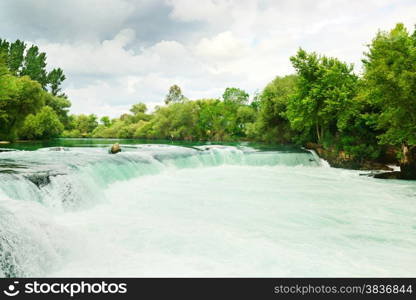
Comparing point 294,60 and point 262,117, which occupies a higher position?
point 294,60

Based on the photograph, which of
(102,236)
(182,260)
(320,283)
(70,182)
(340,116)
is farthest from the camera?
(340,116)

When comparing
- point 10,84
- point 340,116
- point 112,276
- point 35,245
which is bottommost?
point 112,276

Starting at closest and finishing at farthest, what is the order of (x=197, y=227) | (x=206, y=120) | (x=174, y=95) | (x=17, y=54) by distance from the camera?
1. (x=197, y=227)
2. (x=17, y=54)
3. (x=206, y=120)
4. (x=174, y=95)

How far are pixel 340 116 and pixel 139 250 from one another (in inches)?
700

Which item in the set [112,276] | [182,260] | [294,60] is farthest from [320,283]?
[294,60]

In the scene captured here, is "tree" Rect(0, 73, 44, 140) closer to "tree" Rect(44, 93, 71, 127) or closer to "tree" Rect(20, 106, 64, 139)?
"tree" Rect(20, 106, 64, 139)

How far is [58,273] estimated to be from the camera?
461 centimetres

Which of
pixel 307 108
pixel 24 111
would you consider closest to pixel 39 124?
pixel 24 111

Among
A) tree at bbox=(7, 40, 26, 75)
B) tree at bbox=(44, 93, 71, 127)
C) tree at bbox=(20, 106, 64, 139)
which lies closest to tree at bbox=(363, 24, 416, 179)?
tree at bbox=(20, 106, 64, 139)

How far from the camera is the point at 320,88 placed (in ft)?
69.2

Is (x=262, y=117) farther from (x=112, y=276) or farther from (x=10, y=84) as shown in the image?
(x=112, y=276)

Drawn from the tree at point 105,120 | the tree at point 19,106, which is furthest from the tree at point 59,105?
the tree at point 105,120
